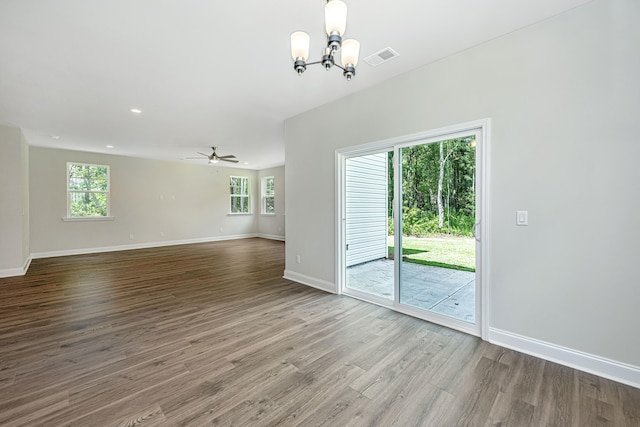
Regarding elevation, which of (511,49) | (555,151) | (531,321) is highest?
(511,49)

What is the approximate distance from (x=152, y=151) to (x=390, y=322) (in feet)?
23.9

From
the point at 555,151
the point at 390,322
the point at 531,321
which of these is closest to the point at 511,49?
the point at 555,151

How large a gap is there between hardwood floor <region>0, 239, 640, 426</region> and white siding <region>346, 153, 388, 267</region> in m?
0.83

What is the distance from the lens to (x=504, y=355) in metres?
2.26

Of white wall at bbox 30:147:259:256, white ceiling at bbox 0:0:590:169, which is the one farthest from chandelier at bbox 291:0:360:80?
white wall at bbox 30:147:259:256

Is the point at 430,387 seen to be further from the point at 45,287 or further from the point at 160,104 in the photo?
the point at 45,287

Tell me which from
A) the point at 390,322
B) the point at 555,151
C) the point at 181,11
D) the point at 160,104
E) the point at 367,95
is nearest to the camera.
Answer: the point at 181,11

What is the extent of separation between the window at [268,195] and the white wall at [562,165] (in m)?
8.06

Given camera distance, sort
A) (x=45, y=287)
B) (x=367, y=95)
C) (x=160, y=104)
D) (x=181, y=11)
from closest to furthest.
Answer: (x=181, y=11)
(x=367, y=95)
(x=160, y=104)
(x=45, y=287)

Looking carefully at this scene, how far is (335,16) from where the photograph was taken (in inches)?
60.2

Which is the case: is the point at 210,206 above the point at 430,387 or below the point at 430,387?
above

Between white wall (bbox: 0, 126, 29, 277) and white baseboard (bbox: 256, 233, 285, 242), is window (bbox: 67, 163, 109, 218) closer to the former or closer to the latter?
white wall (bbox: 0, 126, 29, 277)

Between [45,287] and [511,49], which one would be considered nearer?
[511,49]

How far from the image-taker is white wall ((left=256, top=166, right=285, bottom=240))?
32.3 ft
